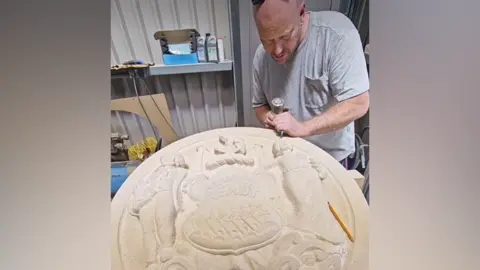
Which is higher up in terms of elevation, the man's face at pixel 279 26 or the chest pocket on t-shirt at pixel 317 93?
the man's face at pixel 279 26

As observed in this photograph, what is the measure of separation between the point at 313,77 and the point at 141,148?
309mm

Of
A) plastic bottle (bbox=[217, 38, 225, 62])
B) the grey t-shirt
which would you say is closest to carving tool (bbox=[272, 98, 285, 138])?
the grey t-shirt

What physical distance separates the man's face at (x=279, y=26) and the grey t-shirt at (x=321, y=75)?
16 mm

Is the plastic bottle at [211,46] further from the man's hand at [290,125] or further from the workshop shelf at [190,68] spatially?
the man's hand at [290,125]

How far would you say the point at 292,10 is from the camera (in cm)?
73

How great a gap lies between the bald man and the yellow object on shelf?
7.1 inches

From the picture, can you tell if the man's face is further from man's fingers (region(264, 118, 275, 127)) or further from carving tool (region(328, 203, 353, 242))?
carving tool (region(328, 203, 353, 242))

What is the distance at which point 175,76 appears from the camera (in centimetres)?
75

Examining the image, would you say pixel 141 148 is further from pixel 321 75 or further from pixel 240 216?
pixel 321 75

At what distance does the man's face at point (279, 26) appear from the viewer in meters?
0.72

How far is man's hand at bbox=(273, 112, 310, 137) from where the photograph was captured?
0.75 m

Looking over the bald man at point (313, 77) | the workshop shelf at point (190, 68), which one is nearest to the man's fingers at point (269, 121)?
the bald man at point (313, 77)
